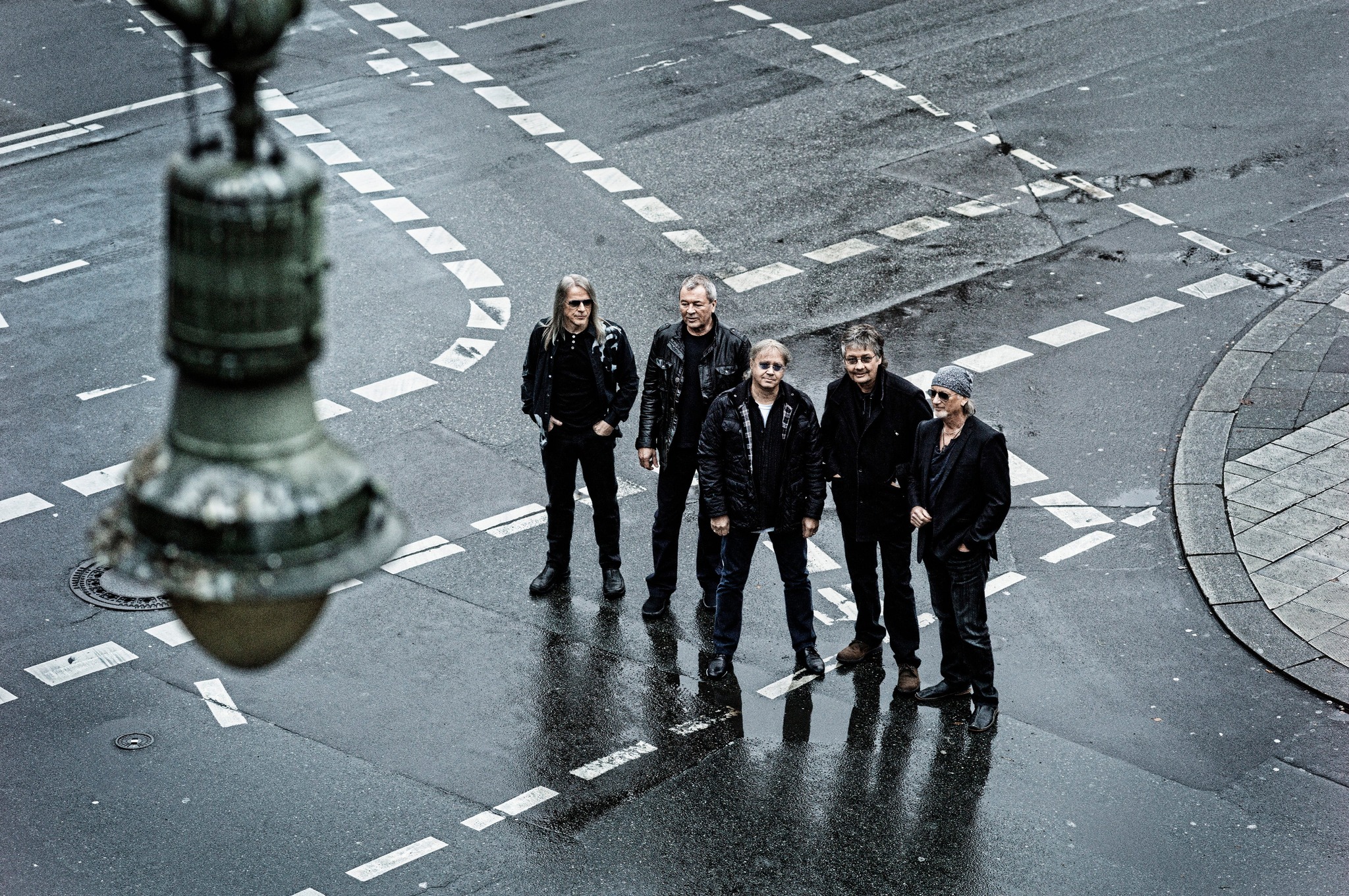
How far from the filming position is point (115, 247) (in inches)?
594

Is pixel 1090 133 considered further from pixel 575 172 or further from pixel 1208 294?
pixel 575 172

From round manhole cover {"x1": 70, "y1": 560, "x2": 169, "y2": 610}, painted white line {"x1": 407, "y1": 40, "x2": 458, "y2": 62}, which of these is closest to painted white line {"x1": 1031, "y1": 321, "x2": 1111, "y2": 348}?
round manhole cover {"x1": 70, "y1": 560, "x2": 169, "y2": 610}

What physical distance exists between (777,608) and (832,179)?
7814 millimetres

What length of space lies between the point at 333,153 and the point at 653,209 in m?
3.62

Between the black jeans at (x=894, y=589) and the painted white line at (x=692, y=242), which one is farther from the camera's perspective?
the painted white line at (x=692, y=242)

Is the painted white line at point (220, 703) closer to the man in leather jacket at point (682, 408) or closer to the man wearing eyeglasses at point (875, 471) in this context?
the man in leather jacket at point (682, 408)

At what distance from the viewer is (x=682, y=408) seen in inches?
383

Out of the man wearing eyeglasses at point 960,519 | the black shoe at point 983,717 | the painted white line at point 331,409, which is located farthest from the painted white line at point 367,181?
the black shoe at point 983,717

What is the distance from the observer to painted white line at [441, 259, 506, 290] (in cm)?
1448

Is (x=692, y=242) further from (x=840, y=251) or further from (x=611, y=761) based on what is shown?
(x=611, y=761)

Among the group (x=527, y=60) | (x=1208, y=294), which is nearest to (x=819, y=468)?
(x=1208, y=294)

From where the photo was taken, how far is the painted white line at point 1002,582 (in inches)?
397

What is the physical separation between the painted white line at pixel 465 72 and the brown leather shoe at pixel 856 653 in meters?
12.1

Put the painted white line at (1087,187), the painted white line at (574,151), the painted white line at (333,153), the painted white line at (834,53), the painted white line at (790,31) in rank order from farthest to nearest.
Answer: the painted white line at (790,31) < the painted white line at (834,53) < the painted white line at (574,151) < the painted white line at (333,153) < the painted white line at (1087,187)
